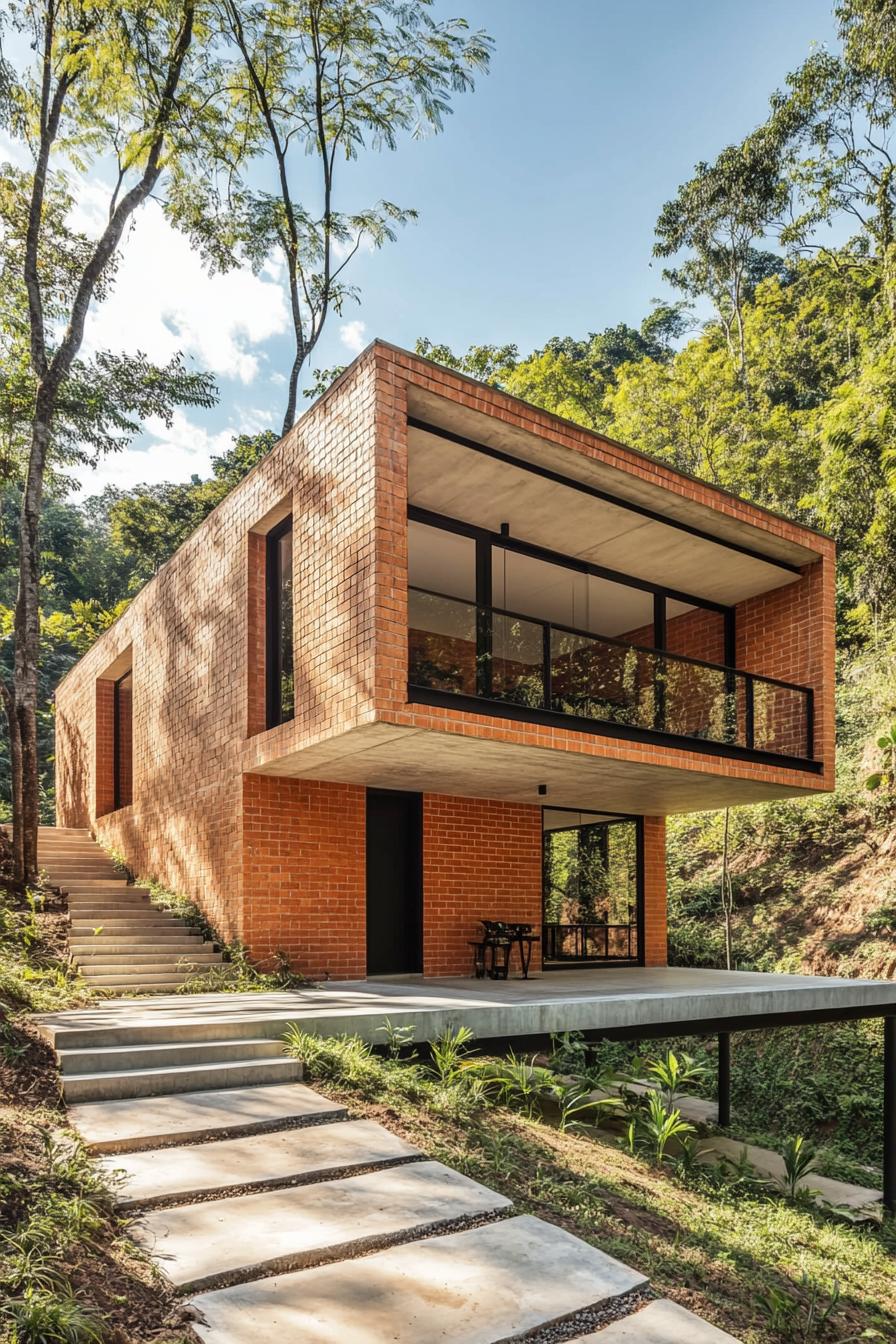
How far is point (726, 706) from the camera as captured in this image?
10.9 meters

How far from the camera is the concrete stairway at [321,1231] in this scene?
2975 mm

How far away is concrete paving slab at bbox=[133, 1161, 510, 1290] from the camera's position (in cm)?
319

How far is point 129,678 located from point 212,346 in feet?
26.4

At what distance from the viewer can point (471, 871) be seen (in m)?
11.2

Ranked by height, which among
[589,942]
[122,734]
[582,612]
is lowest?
[589,942]

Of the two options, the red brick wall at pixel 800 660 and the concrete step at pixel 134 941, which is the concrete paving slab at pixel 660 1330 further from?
the red brick wall at pixel 800 660

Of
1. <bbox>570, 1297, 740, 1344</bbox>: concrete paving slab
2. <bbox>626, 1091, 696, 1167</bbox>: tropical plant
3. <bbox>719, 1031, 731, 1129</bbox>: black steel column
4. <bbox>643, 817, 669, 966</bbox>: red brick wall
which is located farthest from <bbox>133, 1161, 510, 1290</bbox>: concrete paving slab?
<bbox>643, 817, 669, 966</bbox>: red brick wall

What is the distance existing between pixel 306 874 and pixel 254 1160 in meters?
5.73

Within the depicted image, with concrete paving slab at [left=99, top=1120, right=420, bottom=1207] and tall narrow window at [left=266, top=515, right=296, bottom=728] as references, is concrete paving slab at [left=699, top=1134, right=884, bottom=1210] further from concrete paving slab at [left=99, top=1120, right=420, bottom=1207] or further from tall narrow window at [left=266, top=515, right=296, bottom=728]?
tall narrow window at [left=266, top=515, right=296, bottom=728]

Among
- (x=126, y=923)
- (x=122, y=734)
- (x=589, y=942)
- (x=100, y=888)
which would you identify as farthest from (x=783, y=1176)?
(x=122, y=734)

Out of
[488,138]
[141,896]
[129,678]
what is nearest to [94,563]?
[129,678]

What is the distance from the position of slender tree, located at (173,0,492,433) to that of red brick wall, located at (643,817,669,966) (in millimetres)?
11352

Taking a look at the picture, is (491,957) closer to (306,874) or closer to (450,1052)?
(306,874)

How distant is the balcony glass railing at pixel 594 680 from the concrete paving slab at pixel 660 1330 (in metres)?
4.94
